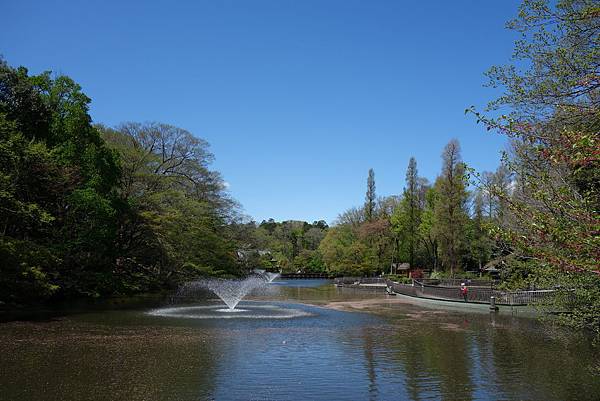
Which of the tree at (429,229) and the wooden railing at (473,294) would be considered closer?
the wooden railing at (473,294)

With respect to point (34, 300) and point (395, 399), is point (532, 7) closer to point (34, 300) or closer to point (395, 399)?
point (395, 399)

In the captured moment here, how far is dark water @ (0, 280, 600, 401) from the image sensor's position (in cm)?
1073

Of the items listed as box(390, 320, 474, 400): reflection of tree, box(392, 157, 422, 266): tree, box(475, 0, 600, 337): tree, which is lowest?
box(390, 320, 474, 400): reflection of tree

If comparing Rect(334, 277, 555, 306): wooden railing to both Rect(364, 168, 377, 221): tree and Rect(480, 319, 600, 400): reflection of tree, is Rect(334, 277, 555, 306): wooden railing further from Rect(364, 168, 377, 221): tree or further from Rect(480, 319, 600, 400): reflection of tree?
Rect(364, 168, 377, 221): tree

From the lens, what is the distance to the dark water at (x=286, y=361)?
10734mm

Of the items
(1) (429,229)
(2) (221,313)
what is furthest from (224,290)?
(1) (429,229)

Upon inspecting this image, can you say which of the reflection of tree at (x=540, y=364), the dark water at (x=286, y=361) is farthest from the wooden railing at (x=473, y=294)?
the dark water at (x=286, y=361)

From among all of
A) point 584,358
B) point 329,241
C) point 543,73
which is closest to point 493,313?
point 584,358

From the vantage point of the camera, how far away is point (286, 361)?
45.5 ft

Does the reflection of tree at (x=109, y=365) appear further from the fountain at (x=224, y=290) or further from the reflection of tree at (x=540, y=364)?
the fountain at (x=224, y=290)

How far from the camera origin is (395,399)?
34.0 feet

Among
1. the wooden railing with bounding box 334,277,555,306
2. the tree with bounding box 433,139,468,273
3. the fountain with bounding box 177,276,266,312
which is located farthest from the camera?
the tree with bounding box 433,139,468,273

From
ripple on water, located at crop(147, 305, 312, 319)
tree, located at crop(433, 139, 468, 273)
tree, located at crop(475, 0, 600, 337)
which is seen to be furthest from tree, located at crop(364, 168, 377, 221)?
tree, located at crop(475, 0, 600, 337)

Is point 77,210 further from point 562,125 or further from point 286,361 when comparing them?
point 562,125
